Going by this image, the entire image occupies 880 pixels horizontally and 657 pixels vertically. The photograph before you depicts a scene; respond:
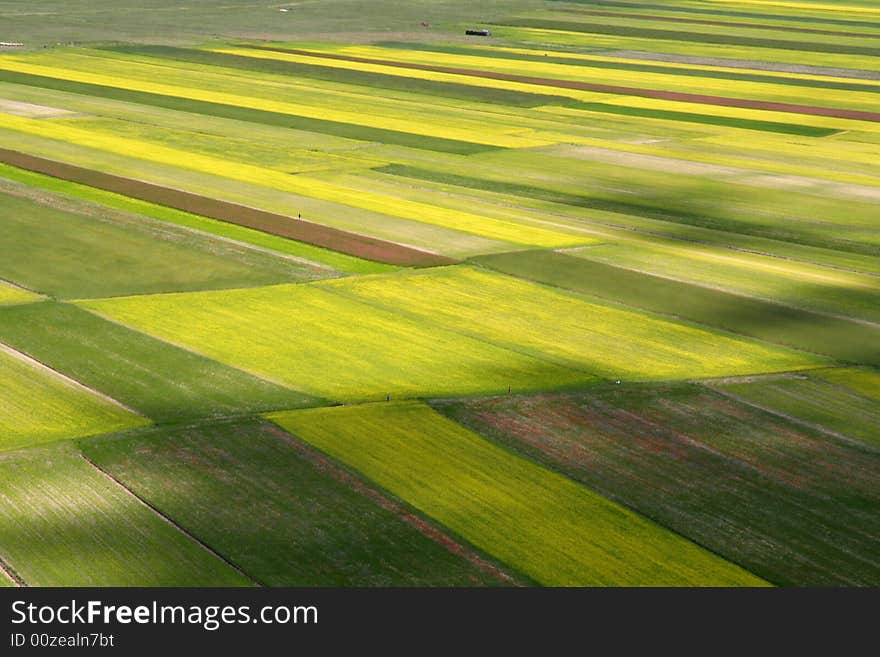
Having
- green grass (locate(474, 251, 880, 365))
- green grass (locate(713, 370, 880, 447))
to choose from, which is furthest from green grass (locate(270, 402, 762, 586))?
green grass (locate(474, 251, 880, 365))

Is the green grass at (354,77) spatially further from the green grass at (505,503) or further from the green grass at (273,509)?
the green grass at (273,509)

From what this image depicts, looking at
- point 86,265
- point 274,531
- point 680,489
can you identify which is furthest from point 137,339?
point 680,489

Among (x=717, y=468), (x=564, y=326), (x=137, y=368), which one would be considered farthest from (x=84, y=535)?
(x=564, y=326)

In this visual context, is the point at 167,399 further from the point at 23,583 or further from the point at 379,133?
the point at 379,133

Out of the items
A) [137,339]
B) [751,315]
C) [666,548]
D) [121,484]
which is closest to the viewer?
[666,548]

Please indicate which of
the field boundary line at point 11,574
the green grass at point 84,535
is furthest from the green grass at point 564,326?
the field boundary line at point 11,574

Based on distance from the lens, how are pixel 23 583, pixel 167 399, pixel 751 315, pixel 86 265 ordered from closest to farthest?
1. pixel 23 583
2. pixel 167 399
3. pixel 751 315
4. pixel 86 265
